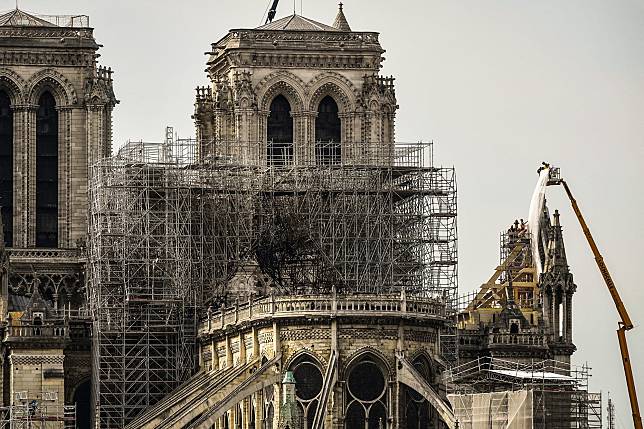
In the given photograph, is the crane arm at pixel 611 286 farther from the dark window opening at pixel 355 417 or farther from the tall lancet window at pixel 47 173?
the tall lancet window at pixel 47 173

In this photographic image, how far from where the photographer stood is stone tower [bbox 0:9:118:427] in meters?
151

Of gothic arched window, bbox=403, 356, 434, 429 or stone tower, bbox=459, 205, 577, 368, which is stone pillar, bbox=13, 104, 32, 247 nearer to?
stone tower, bbox=459, 205, 577, 368

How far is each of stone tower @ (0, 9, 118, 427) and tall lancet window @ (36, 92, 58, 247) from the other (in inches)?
1.8

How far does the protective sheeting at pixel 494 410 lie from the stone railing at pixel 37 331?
23.9 meters

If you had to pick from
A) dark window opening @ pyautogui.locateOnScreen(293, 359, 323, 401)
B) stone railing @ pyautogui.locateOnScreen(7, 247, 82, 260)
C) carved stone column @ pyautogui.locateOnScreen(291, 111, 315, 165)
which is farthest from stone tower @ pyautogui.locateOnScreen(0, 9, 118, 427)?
dark window opening @ pyautogui.locateOnScreen(293, 359, 323, 401)

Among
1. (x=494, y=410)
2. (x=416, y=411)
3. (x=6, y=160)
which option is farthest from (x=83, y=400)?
(x=494, y=410)

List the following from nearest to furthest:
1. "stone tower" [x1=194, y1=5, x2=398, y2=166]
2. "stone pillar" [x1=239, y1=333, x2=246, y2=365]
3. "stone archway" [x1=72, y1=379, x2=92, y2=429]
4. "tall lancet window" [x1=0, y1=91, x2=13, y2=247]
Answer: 1. "stone pillar" [x1=239, y1=333, x2=246, y2=365]
2. "stone archway" [x1=72, y1=379, x2=92, y2=429]
3. "stone tower" [x1=194, y1=5, x2=398, y2=166]
4. "tall lancet window" [x1=0, y1=91, x2=13, y2=247]

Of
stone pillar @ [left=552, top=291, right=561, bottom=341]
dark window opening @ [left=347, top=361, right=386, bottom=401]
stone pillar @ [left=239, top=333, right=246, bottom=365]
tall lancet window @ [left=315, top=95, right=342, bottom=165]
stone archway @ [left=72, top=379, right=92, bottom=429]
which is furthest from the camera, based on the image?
tall lancet window @ [left=315, top=95, right=342, bottom=165]

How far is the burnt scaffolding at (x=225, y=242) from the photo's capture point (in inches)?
5546

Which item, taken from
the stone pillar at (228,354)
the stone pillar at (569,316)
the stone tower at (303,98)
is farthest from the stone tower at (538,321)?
the stone pillar at (228,354)

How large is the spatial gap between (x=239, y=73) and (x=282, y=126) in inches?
129

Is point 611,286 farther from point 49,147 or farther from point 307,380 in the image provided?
point 49,147

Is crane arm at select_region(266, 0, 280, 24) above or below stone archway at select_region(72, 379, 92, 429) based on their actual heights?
above

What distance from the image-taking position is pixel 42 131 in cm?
15238
